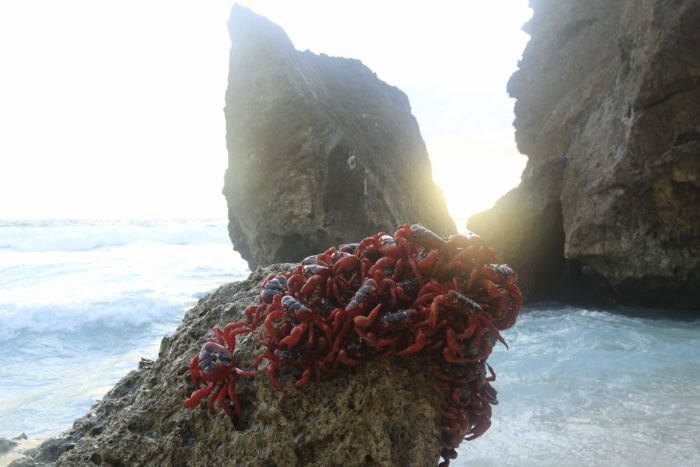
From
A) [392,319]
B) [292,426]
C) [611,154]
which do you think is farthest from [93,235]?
[392,319]

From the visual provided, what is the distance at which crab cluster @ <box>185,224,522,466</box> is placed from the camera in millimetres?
2758

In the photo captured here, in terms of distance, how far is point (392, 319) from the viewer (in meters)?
2.71

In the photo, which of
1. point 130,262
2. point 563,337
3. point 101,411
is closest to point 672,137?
point 563,337

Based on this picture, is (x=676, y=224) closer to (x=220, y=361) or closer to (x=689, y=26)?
(x=689, y=26)

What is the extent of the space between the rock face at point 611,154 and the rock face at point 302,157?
3269 mm

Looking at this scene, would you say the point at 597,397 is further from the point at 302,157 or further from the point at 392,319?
the point at 302,157

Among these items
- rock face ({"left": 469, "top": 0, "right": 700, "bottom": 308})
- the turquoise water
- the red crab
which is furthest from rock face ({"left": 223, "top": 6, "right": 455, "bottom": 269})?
the red crab

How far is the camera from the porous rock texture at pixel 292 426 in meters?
2.76

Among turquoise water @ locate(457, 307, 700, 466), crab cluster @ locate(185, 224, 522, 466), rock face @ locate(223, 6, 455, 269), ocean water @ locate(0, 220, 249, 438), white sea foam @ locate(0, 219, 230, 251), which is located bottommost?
ocean water @ locate(0, 220, 249, 438)

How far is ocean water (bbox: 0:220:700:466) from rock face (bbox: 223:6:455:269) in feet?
13.6

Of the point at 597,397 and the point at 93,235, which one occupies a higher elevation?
the point at 93,235

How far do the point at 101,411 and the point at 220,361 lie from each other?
71.2 inches

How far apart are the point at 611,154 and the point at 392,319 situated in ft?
31.7

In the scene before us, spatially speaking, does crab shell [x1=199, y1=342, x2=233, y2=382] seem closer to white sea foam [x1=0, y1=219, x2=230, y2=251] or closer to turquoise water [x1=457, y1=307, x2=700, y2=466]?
turquoise water [x1=457, y1=307, x2=700, y2=466]
